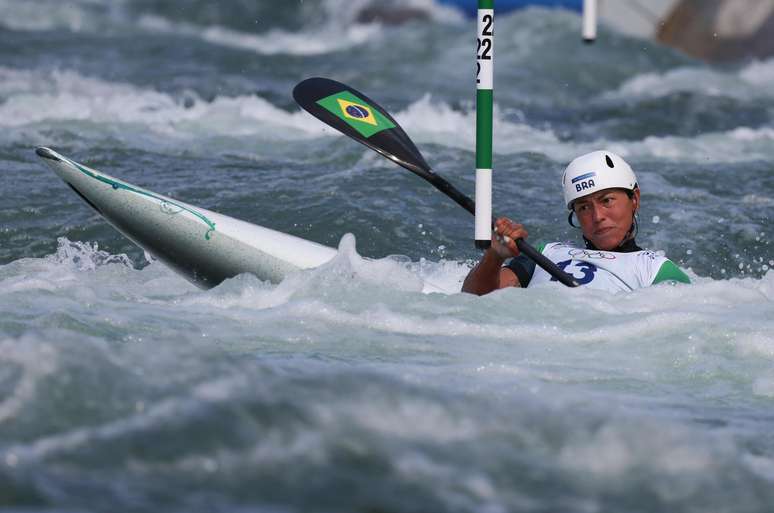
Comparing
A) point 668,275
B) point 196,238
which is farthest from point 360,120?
point 668,275

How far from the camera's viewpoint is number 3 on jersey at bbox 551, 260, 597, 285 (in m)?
5.35

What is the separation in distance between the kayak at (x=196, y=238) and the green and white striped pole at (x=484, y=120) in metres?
0.79

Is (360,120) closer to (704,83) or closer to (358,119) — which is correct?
(358,119)

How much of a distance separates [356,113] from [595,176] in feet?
4.32

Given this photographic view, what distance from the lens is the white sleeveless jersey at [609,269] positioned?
5.34m

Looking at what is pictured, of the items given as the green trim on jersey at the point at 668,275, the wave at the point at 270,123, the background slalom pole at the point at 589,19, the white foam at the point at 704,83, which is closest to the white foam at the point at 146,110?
the wave at the point at 270,123

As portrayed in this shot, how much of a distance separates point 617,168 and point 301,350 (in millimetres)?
1616

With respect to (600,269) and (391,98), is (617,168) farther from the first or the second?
(391,98)

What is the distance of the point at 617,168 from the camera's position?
543 cm

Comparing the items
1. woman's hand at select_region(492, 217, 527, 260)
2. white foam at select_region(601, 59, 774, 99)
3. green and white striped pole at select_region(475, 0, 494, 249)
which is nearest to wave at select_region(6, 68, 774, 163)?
white foam at select_region(601, 59, 774, 99)

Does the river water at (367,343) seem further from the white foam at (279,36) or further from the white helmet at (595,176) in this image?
the white foam at (279,36)

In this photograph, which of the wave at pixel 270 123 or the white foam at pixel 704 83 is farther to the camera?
the white foam at pixel 704 83

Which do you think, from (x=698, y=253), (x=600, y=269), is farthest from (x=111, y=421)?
(x=698, y=253)

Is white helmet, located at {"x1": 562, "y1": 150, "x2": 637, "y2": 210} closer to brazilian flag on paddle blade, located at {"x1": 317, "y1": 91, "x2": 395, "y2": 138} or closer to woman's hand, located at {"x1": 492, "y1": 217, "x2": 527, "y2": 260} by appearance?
woman's hand, located at {"x1": 492, "y1": 217, "x2": 527, "y2": 260}
